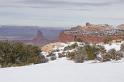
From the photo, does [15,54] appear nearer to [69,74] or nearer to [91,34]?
[69,74]

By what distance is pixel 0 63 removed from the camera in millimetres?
16812

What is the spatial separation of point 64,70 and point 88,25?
256 feet

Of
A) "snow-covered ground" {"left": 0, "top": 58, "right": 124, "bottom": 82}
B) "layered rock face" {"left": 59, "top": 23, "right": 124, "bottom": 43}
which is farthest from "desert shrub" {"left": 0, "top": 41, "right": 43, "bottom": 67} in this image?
"layered rock face" {"left": 59, "top": 23, "right": 124, "bottom": 43}

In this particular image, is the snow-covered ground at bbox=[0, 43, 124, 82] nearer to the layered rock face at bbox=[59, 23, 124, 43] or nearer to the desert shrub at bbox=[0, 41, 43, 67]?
the desert shrub at bbox=[0, 41, 43, 67]

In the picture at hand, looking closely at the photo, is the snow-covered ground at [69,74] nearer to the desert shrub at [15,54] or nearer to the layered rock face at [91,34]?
the desert shrub at [15,54]

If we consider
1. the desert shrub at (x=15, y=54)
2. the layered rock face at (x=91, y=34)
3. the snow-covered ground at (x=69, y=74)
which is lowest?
the layered rock face at (x=91, y=34)

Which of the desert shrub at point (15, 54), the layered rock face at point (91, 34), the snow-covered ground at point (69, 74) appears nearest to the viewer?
the snow-covered ground at point (69, 74)

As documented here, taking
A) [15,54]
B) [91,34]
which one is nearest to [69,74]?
[15,54]

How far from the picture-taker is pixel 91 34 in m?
61.0

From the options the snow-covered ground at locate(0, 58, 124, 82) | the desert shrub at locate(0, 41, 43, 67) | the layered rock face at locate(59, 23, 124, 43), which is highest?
the snow-covered ground at locate(0, 58, 124, 82)

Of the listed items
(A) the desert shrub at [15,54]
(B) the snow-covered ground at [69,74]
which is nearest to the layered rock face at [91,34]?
(A) the desert shrub at [15,54]

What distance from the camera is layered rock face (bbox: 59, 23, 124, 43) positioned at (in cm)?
5306

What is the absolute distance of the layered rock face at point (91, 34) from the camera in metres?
53.1

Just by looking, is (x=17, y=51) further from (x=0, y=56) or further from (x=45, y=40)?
(x=45, y=40)
